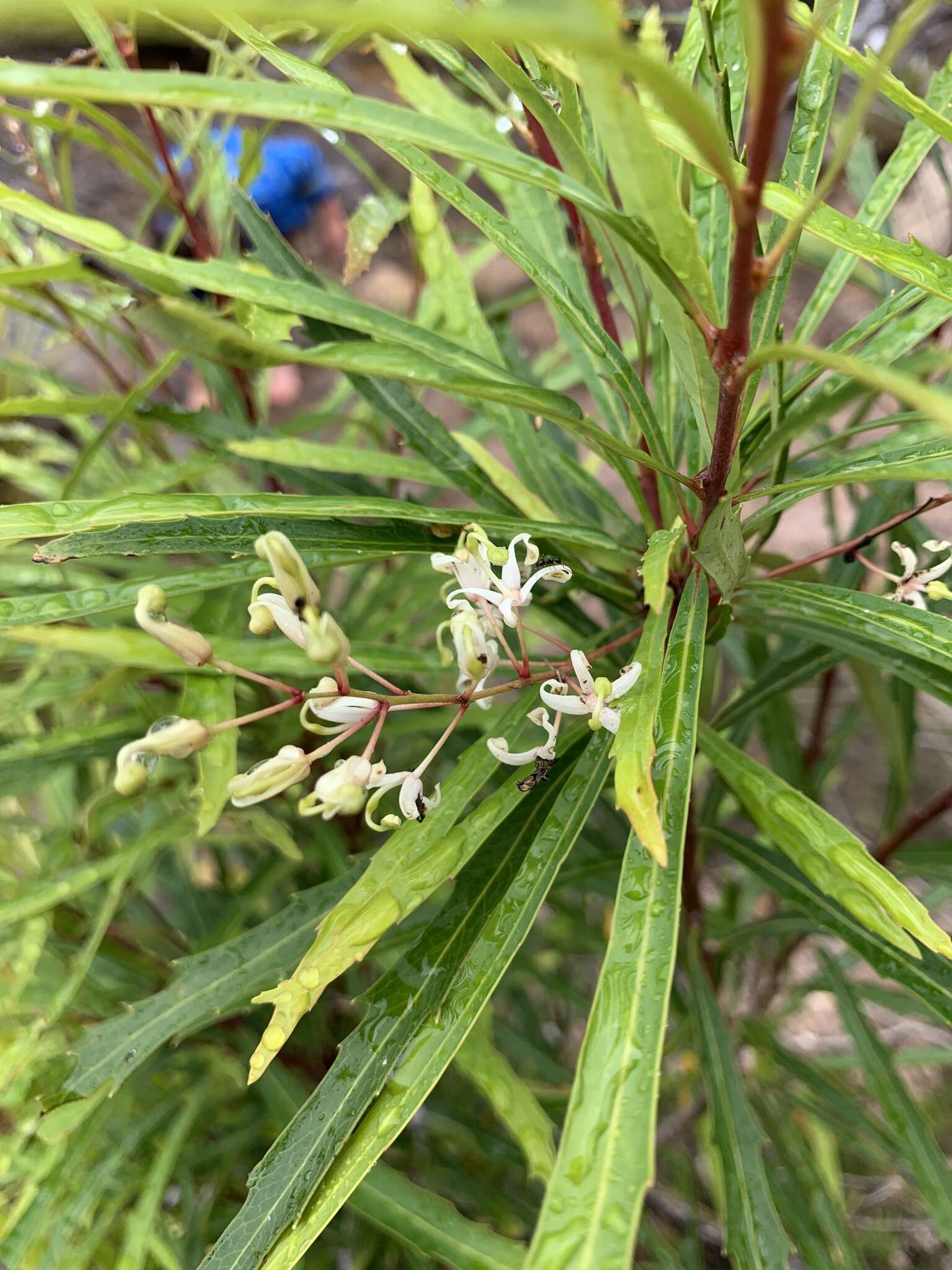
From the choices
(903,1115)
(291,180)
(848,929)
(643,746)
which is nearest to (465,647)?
(643,746)

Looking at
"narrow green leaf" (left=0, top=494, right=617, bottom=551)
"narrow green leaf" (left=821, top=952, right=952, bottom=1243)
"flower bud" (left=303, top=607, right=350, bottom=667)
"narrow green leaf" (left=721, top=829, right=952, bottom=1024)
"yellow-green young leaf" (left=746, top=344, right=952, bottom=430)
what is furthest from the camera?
"narrow green leaf" (left=821, top=952, right=952, bottom=1243)

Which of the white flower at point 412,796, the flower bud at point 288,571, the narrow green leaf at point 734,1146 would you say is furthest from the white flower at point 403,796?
the narrow green leaf at point 734,1146

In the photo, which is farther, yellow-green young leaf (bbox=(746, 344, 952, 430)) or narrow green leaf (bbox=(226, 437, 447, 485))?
narrow green leaf (bbox=(226, 437, 447, 485))

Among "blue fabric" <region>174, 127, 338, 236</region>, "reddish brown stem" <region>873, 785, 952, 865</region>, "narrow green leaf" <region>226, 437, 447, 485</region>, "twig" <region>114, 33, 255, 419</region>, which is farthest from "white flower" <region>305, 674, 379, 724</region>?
"blue fabric" <region>174, 127, 338, 236</region>

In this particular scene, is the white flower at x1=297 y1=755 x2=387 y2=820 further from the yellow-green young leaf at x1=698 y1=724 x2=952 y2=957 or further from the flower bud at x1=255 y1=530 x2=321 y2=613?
the yellow-green young leaf at x1=698 y1=724 x2=952 y2=957

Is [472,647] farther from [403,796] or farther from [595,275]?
[595,275]

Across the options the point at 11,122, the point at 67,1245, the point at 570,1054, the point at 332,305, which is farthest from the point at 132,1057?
the point at 570,1054
